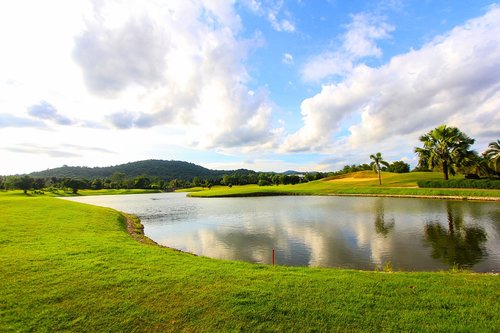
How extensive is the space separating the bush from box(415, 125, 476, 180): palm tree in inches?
167

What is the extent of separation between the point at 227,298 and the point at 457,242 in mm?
19947

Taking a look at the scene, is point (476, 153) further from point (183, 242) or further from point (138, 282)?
point (138, 282)

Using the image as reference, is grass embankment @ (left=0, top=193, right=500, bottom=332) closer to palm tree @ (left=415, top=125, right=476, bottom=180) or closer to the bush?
the bush

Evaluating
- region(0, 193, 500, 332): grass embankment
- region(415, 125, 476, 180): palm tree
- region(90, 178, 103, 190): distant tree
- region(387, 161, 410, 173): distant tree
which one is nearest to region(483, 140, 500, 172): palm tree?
region(415, 125, 476, 180): palm tree

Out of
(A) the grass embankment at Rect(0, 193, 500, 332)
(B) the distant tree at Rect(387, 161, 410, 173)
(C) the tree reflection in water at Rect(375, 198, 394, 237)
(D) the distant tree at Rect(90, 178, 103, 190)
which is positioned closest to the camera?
(A) the grass embankment at Rect(0, 193, 500, 332)

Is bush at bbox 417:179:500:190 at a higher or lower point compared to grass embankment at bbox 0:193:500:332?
higher

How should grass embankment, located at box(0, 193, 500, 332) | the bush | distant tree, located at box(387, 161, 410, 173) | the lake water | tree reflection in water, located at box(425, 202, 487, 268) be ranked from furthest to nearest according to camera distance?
distant tree, located at box(387, 161, 410, 173)
the bush
the lake water
tree reflection in water, located at box(425, 202, 487, 268)
grass embankment, located at box(0, 193, 500, 332)

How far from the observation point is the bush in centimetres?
4860

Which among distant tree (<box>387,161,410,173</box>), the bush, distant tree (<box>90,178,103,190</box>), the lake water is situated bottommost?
the lake water

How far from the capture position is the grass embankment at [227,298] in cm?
745

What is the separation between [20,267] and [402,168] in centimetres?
14882

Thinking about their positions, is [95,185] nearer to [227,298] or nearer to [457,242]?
[457,242]

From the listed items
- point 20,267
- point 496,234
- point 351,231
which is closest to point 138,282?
point 20,267

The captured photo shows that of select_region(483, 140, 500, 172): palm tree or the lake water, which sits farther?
select_region(483, 140, 500, 172): palm tree
